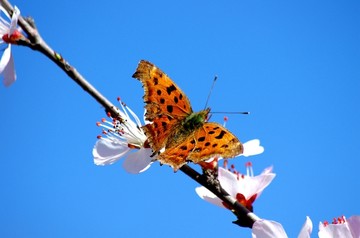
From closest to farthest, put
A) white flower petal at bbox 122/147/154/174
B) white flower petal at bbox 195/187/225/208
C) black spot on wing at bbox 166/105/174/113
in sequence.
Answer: white flower petal at bbox 195/187/225/208, white flower petal at bbox 122/147/154/174, black spot on wing at bbox 166/105/174/113

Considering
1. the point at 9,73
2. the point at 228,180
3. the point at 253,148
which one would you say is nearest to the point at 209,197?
the point at 228,180

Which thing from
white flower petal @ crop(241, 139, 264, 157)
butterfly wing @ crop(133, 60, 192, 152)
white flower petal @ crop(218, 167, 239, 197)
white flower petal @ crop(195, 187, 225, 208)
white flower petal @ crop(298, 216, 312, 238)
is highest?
butterfly wing @ crop(133, 60, 192, 152)

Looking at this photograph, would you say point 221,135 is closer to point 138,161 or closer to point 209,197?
point 209,197

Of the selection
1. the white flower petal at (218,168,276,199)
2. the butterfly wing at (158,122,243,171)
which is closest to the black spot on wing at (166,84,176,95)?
the butterfly wing at (158,122,243,171)

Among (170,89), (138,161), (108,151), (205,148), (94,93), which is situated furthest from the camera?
(108,151)

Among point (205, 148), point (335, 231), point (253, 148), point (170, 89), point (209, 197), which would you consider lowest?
point (335, 231)

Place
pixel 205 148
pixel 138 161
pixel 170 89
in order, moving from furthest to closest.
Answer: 1. pixel 170 89
2. pixel 138 161
3. pixel 205 148

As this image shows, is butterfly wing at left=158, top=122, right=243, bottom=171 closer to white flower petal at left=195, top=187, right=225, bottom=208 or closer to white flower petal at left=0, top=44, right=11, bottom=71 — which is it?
white flower petal at left=195, top=187, right=225, bottom=208
